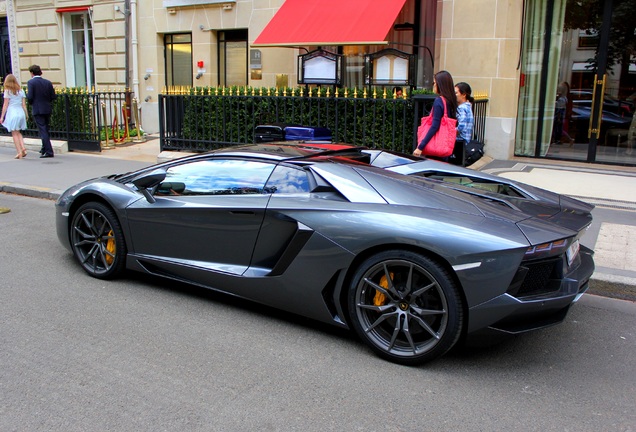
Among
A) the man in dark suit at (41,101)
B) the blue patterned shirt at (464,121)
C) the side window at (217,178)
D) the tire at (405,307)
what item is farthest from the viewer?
the man in dark suit at (41,101)

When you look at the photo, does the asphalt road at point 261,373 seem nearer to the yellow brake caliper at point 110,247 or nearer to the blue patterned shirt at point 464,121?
the yellow brake caliper at point 110,247

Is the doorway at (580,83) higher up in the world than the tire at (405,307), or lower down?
higher up

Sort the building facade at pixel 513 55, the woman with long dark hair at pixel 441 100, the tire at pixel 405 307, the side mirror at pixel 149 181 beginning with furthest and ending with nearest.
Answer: the building facade at pixel 513 55 → the woman with long dark hair at pixel 441 100 → the side mirror at pixel 149 181 → the tire at pixel 405 307

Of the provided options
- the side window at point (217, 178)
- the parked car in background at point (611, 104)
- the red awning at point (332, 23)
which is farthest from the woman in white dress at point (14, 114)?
the parked car in background at point (611, 104)

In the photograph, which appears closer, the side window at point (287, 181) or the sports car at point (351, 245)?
the sports car at point (351, 245)

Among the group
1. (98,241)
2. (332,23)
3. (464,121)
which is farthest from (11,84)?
(464,121)

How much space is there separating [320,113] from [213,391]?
8020mm

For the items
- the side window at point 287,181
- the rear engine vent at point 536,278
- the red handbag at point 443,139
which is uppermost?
the red handbag at point 443,139

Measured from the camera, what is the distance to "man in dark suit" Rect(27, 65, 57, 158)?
1295 cm

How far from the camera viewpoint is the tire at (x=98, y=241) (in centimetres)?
529

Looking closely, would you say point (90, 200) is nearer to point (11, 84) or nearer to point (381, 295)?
point (381, 295)

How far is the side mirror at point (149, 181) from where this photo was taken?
513cm

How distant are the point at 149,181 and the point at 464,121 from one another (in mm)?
4509

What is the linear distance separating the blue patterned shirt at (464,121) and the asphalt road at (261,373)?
3.42 metres
